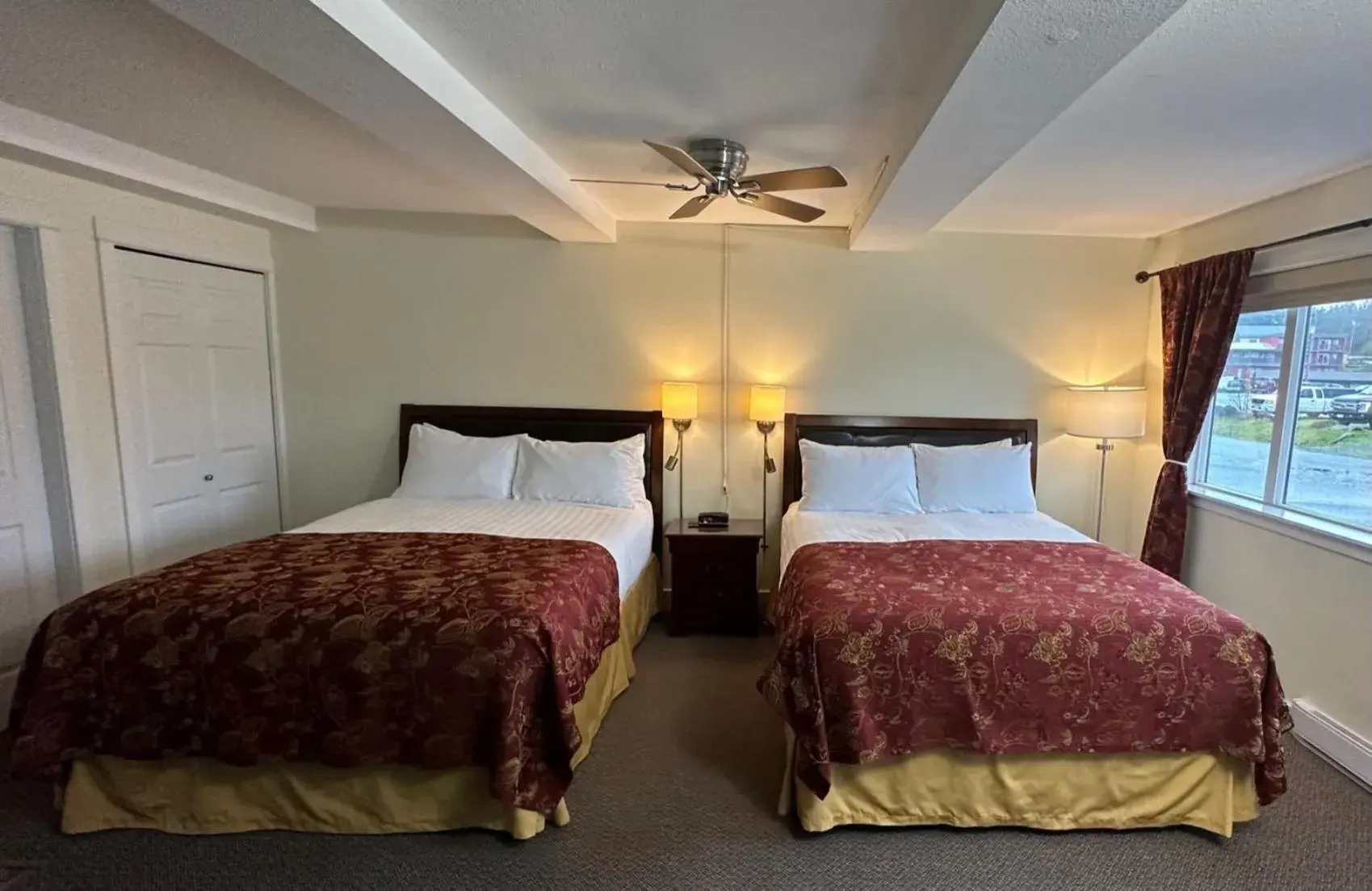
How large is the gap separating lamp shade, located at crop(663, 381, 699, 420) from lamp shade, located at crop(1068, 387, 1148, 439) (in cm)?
222

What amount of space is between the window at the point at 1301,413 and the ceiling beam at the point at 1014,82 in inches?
69.2

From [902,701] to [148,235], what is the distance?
3976 mm

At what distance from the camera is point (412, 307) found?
3.95 meters

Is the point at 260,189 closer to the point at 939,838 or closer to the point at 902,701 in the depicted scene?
the point at 902,701

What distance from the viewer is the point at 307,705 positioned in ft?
6.42

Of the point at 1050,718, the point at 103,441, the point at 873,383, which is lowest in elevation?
the point at 1050,718

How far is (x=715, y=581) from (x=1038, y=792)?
1829 mm

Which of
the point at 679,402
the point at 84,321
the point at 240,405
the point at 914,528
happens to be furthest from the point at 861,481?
the point at 84,321

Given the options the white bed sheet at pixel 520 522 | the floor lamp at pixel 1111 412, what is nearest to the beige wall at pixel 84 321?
the white bed sheet at pixel 520 522

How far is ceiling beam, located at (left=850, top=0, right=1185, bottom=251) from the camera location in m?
1.31

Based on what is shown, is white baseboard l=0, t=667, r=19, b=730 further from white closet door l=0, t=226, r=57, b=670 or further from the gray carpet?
the gray carpet

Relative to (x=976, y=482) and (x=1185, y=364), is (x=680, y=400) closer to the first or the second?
(x=976, y=482)

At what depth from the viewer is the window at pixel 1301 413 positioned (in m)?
2.62

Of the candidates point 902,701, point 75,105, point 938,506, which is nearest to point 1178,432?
point 938,506
